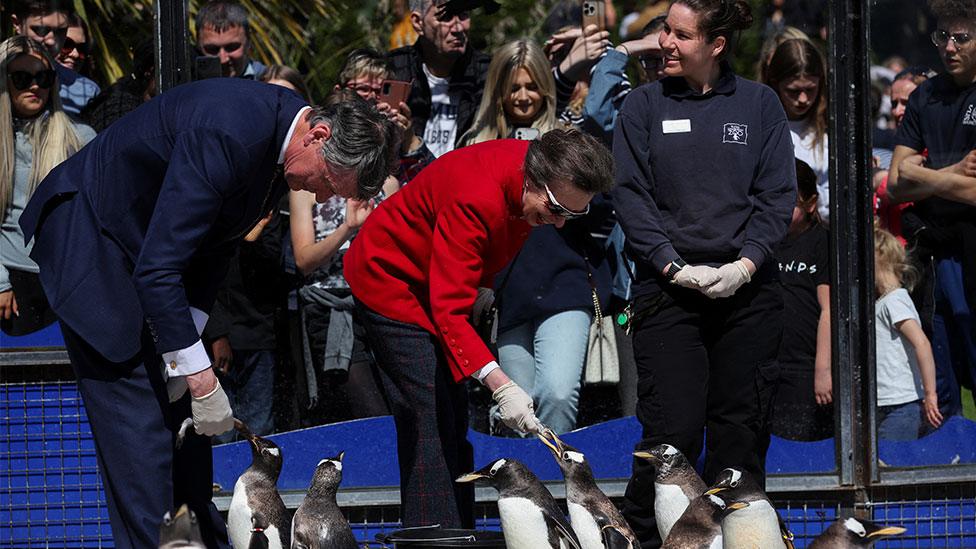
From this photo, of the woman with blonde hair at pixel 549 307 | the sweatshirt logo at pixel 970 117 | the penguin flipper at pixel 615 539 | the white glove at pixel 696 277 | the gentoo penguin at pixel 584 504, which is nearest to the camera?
the penguin flipper at pixel 615 539

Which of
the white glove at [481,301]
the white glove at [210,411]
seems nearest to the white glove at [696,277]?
the white glove at [481,301]

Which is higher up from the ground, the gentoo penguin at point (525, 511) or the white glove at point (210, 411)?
the white glove at point (210, 411)

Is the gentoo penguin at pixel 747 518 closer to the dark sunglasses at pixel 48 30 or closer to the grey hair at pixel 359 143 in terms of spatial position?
the grey hair at pixel 359 143

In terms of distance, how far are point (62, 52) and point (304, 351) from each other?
5.47ft

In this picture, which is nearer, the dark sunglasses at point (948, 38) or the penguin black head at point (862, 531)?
the penguin black head at point (862, 531)

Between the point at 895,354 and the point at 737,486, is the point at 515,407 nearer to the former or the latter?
the point at 737,486

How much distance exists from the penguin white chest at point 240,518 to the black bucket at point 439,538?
0.68 meters

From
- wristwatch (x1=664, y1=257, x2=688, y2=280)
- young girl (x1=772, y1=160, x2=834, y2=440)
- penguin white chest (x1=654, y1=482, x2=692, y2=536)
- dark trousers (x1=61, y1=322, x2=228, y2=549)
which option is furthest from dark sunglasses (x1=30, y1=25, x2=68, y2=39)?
young girl (x1=772, y1=160, x2=834, y2=440)

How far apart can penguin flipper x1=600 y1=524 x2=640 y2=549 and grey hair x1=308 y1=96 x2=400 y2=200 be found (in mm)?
1416

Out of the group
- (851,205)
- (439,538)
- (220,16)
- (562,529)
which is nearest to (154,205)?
(439,538)

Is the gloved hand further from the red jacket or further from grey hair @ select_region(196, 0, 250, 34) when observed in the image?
grey hair @ select_region(196, 0, 250, 34)

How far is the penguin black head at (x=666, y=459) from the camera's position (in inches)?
202

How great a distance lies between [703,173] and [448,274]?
4.16ft

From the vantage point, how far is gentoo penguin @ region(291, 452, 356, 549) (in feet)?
16.0
